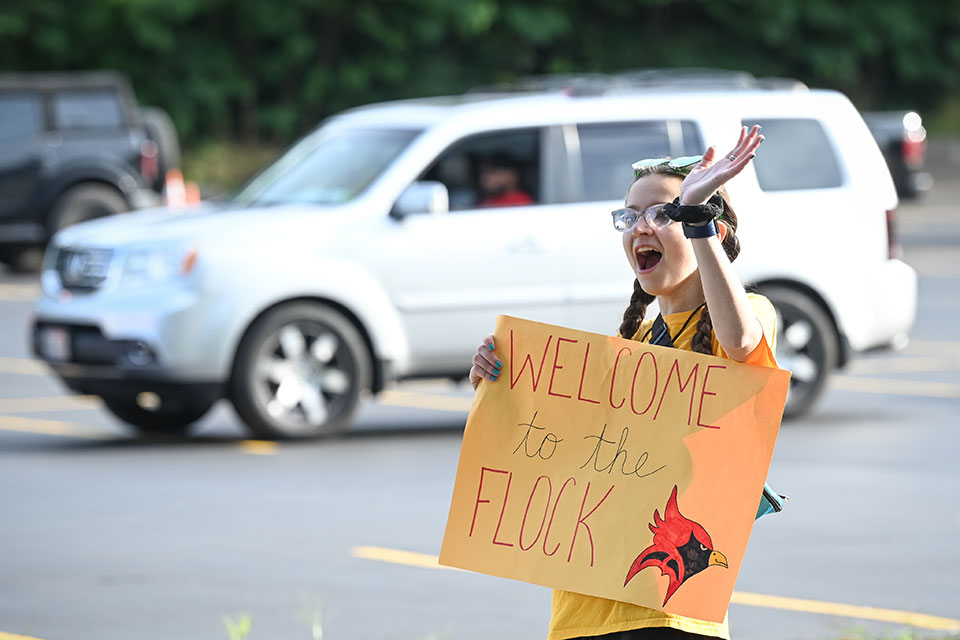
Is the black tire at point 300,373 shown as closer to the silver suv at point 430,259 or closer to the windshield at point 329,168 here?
the silver suv at point 430,259

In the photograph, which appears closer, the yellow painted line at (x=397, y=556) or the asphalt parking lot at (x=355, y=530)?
the asphalt parking lot at (x=355, y=530)

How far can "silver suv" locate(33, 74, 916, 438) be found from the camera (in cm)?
988

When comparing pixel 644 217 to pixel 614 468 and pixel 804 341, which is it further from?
pixel 804 341

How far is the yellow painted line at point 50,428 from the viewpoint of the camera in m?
10.7

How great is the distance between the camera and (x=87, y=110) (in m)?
21.0

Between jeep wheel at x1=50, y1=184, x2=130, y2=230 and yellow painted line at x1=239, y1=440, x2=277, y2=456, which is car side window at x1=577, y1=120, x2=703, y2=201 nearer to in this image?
yellow painted line at x1=239, y1=440, x2=277, y2=456

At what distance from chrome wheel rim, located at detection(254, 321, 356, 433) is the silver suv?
0.04ft

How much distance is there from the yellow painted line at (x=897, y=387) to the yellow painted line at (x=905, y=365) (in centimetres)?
26

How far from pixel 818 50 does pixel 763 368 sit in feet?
118

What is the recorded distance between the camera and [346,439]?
1036 cm

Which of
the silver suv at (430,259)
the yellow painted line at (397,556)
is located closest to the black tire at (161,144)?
the silver suv at (430,259)

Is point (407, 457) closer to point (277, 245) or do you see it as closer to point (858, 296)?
point (277, 245)

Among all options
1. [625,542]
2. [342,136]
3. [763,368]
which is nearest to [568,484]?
[625,542]

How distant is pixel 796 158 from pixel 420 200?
240 cm
